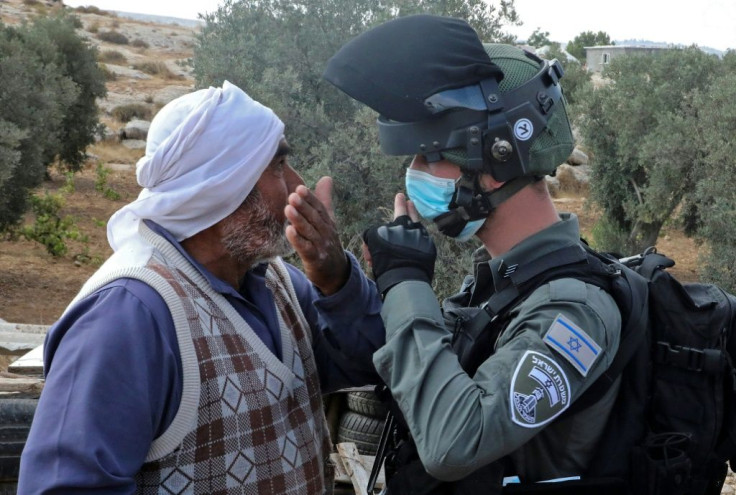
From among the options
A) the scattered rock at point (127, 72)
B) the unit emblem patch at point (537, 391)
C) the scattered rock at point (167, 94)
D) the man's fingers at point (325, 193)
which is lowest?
the scattered rock at point (127, 72)

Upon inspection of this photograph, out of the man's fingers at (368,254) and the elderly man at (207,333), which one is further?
the man's fingers at (368,254)

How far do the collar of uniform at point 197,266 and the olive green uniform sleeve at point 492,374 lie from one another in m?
0.47

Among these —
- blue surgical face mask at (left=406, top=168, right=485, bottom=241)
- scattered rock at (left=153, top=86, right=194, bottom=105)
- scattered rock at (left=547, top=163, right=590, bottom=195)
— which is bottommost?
scattered rock at (left=153, top=86, right=194, bottom=105)

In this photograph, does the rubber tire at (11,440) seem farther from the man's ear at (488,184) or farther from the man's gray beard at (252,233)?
the man's ear at (488,184)

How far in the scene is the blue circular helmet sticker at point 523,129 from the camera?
2.27 m

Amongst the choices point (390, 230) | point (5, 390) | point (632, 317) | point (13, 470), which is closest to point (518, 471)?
point (632, 317)

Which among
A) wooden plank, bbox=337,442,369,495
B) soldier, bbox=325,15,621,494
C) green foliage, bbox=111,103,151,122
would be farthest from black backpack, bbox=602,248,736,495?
green foliage, bbox=111,103,151,122

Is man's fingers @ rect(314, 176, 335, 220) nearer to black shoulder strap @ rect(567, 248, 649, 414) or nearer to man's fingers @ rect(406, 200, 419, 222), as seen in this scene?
man's fingers @ rect(406, 200, 419, 222)

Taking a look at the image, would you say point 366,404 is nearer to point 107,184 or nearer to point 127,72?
point 107,184

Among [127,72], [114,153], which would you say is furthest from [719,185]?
[127,72]

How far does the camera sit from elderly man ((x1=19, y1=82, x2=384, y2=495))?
77.0 inches

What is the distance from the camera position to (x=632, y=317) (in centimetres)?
219

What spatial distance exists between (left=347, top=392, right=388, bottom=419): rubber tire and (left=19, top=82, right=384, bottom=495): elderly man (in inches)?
95.7

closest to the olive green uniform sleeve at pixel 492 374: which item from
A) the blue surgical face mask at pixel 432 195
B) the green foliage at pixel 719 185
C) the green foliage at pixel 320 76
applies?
the blue surgical face mask at pixel 432 195
